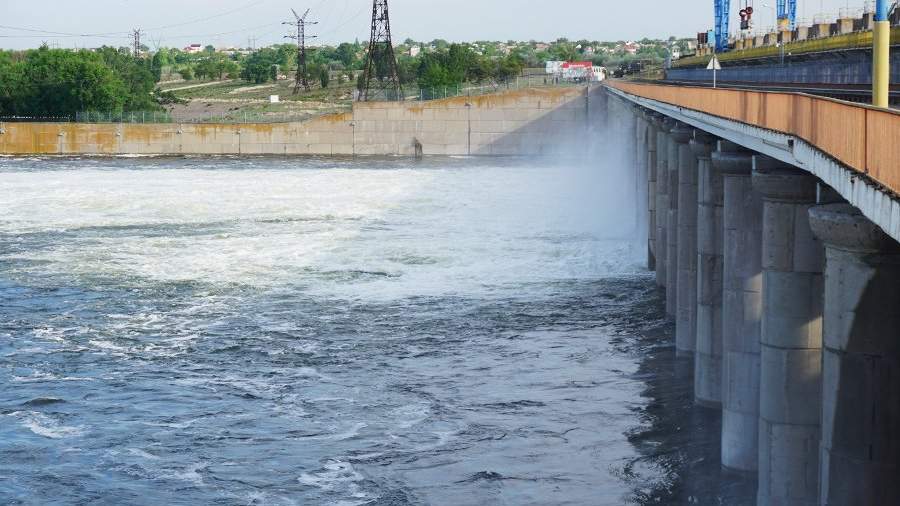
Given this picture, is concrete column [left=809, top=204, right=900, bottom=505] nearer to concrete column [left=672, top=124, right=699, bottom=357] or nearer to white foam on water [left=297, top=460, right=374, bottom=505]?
white foam on water [left=297, top=460, right=374, bottom=505]


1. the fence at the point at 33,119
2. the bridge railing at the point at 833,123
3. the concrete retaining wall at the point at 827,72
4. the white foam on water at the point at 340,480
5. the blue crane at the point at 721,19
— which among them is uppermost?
the blue crane at the point at 721,19

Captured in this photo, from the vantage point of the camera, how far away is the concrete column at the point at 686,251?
33781mm

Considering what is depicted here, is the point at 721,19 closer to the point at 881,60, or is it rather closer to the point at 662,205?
the point at 662,205

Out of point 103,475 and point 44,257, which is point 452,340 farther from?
point 44,257

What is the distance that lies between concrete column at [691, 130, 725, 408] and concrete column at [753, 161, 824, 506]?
26.8 ft

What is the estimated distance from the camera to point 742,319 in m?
24.2

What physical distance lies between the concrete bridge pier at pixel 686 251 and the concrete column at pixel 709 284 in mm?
4455

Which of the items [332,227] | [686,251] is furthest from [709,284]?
[332,227]

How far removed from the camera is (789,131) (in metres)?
19.1

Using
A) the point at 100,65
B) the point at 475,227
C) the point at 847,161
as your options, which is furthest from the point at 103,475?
the point at 100,65

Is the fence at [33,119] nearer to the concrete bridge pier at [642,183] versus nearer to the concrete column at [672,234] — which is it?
the concrete bridge pier at [642,183]

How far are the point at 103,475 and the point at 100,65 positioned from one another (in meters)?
123

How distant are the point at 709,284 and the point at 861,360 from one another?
1271 cm

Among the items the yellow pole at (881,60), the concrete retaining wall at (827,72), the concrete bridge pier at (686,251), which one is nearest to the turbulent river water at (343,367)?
the concrete bridge pier at (686,251)
